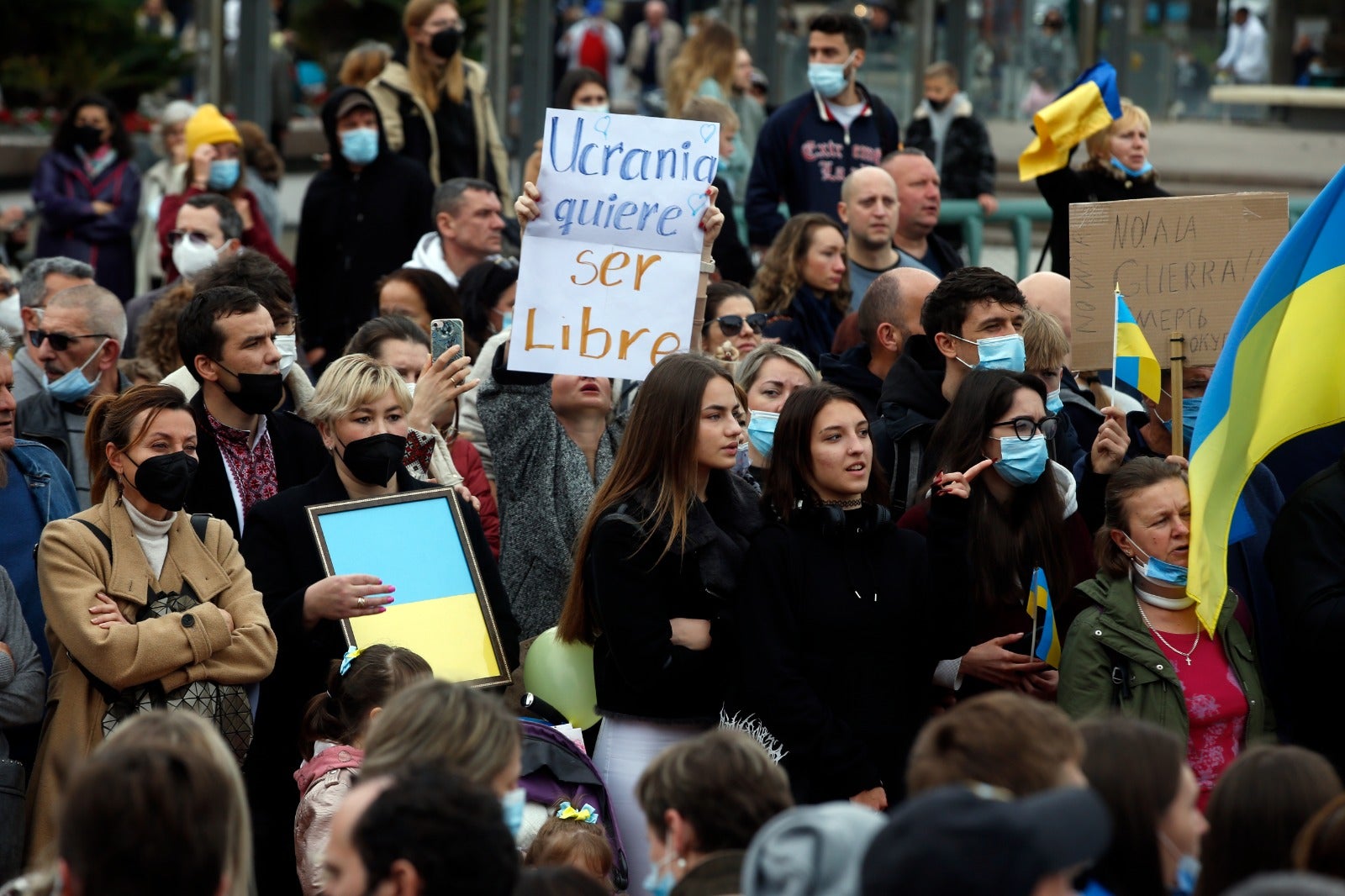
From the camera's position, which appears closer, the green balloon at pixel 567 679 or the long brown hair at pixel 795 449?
the long brown hair at pixel 795 449

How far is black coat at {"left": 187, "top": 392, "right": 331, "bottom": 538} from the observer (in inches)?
237

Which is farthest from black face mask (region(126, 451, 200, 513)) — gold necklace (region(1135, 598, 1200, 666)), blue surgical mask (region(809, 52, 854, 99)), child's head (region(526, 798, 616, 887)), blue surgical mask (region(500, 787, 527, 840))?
blue surgical mask (region(809, 52, 854, 99))

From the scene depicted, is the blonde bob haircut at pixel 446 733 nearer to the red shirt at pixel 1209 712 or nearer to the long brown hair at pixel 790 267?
the red shirt at pixel 1209 712

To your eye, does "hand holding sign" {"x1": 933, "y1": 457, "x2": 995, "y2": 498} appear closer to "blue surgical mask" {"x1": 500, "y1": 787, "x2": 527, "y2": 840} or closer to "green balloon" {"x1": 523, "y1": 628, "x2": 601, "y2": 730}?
"green balloon" {"x1": 523, "y1": 628, "x2": 601, "y2": 730}

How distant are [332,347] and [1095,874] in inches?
266

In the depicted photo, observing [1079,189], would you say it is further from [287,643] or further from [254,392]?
[287,643]

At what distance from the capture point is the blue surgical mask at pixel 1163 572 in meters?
5.55

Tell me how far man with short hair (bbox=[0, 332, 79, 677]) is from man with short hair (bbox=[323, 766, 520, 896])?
250 cm

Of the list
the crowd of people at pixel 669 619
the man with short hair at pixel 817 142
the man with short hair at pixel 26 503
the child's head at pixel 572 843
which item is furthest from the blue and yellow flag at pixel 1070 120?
the man with short hair at pixel 26 503

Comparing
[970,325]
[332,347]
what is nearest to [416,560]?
[970,325]

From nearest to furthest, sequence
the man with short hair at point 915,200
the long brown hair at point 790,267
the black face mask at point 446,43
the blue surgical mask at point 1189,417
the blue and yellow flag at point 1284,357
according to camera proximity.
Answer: the blue and yellow flag at point 1284,357 → the blue surgical mask at point 1189,417 → the long brown hair at point 790,267 → the man with short hair at point 915,200 → the black face mask at point 446,43

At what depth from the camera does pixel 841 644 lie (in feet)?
17.2

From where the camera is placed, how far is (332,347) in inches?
382

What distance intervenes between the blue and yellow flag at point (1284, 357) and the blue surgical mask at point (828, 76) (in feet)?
14.7
